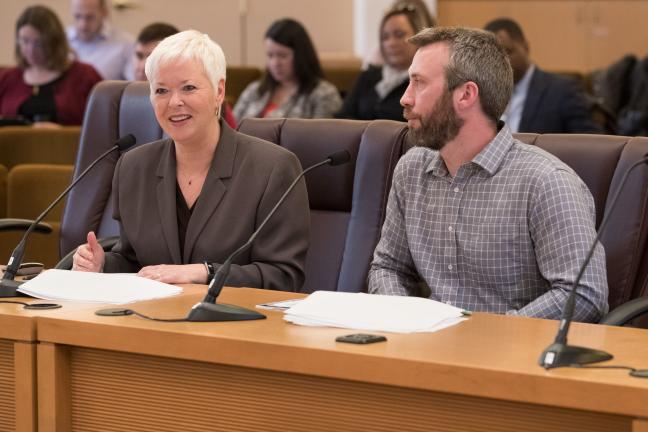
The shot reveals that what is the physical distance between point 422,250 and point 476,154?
23 centimetres

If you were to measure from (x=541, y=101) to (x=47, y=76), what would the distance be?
7.21 feet

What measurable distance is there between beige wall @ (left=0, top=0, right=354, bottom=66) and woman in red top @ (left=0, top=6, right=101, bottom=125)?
2.22 m

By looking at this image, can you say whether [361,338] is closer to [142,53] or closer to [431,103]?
[431,103]

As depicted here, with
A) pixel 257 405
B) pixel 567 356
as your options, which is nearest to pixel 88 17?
pixel 257 405

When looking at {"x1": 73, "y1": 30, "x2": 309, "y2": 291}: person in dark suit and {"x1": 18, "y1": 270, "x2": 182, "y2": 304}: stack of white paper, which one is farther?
{"x1": 73, "y1": 30, "x2": 309, "y2": 291}: person in dark suit

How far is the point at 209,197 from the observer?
8.16 ft

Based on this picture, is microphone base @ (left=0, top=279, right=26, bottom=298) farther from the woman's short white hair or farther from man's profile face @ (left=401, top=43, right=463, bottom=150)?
man's profile face @ (left=401, top=43, right=463, bottom=150)

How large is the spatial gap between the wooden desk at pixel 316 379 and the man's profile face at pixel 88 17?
406 cm

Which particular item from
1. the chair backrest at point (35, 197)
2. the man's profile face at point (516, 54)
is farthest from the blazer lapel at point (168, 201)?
the man's profile face at point (516, 54)

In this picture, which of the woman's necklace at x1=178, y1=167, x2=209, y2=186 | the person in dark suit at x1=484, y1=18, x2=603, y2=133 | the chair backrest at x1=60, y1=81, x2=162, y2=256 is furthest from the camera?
the person in dark suit at x1=484, y1=18, x2=603, y2=133

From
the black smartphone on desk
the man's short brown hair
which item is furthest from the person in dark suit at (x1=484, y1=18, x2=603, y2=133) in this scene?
the black smartphone on desk

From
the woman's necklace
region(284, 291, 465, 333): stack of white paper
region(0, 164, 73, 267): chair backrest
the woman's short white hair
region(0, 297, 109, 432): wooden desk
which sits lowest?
region(0, 164, 73, 267): chair backrest

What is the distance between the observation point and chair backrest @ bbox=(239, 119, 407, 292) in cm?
276

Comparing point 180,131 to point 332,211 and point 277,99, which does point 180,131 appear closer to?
point 332,211
